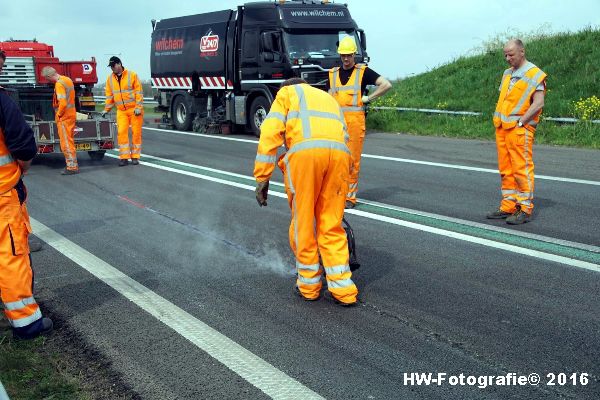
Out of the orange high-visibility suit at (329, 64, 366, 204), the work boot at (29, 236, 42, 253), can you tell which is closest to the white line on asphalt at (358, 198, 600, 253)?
the orange high-visibility suit at (329, 64, 366, 204)

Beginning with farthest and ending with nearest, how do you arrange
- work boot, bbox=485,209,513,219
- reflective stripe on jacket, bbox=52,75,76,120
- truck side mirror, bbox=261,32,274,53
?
truck side mirror, bbox=261,32,274,53 < reflective stripe on jacket, bbox=52,75,76,120 < work boot, bbox=485,209,513,219

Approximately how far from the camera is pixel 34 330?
4305 millimetres

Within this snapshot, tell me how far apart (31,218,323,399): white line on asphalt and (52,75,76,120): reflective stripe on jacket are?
567 cm

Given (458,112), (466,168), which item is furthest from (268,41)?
(466,168)

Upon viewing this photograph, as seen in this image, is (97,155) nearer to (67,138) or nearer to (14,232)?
(67,138)

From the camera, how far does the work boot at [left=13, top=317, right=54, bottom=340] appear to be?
4273mm

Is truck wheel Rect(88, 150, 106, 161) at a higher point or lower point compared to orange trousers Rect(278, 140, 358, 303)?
lower

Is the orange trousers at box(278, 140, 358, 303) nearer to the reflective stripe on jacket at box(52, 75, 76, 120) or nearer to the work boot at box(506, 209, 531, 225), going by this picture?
the work boot at box(506, 209, 531, 225)

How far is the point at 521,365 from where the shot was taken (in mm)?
3725

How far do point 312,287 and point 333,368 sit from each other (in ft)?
3.62

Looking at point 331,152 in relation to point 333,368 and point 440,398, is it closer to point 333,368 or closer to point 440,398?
point 333,368

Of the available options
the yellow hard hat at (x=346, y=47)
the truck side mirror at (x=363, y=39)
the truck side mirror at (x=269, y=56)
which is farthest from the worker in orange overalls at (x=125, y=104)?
the truck side mirror at (x=363, y=39)

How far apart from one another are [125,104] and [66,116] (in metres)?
1.23

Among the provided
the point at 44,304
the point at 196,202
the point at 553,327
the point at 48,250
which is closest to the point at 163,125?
the point at 196,202
